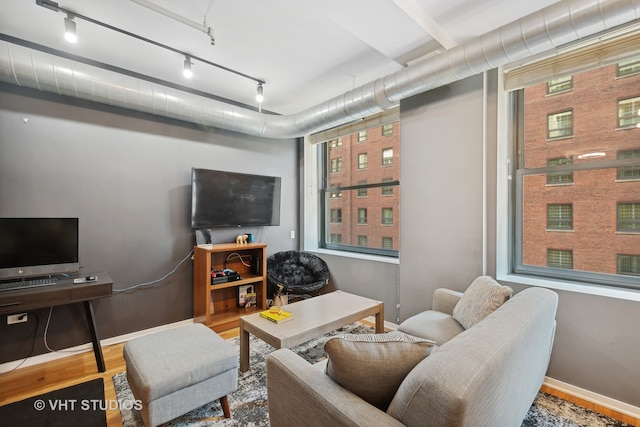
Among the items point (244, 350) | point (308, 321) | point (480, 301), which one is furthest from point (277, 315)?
point (480, 301)

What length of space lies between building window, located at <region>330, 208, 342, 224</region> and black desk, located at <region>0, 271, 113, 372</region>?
3021 mm

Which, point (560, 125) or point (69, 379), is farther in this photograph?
point (560, 125)

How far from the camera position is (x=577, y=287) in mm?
2219

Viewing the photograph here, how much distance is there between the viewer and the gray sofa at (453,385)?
2.85 feet

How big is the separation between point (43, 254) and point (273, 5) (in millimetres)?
2829

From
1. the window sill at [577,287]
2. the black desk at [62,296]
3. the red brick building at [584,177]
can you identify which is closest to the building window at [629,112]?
the red brick building at [584,177]

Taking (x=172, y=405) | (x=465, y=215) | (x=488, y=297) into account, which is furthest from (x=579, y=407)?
(x=172, y=405)

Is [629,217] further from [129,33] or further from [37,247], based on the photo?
[37,247]

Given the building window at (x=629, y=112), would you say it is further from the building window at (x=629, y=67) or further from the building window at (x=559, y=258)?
the building window at (x=559, y=258)

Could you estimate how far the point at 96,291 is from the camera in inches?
96.6

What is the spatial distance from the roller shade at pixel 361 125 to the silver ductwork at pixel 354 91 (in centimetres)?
65

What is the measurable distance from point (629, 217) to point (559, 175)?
545 mm

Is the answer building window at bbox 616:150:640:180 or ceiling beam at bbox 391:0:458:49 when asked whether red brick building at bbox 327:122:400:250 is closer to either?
ceiling beam at bbox 391:0:458:49

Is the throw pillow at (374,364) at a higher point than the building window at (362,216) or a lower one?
lower
